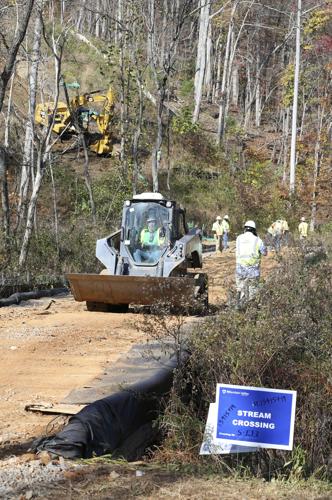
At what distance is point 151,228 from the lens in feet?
50.8

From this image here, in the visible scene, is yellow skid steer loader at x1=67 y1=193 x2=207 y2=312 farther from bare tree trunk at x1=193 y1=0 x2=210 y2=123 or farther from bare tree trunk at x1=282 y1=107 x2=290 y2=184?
bare tree trunk at x1=193 y1=0 x2=210 y2=123

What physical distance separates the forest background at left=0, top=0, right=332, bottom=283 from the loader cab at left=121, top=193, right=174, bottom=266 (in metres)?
4.35

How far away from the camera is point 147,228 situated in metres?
15.5

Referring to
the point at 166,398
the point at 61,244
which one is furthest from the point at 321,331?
the point at 61,244

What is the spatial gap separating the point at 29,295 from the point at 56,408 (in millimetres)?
9915

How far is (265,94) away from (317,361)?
2321 inches

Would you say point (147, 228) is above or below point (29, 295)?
above

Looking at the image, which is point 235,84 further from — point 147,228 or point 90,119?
point 147,228

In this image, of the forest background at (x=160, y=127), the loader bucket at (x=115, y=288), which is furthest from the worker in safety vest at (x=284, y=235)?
the forest background at (x=160, y=127)

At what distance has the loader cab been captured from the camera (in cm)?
1531

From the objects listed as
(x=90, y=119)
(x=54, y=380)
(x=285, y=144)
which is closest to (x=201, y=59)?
Result: (x=285, y=144)

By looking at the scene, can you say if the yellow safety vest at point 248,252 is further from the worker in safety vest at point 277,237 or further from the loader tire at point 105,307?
the loader tire at point 105,307

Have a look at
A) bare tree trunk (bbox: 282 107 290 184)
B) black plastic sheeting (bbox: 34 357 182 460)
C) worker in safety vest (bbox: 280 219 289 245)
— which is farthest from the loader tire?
bare tree trunk (bbox: 282 107 290 184)

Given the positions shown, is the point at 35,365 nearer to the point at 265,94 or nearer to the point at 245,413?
the point at 245,413
